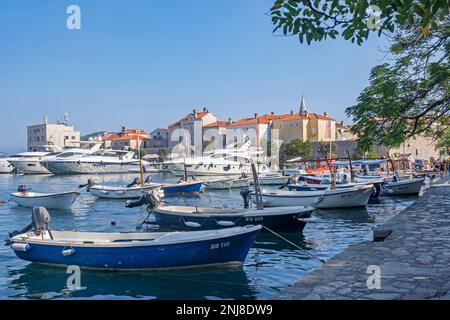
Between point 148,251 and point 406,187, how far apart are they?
26403 millimetres

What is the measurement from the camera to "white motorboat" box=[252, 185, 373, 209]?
26.3 meters

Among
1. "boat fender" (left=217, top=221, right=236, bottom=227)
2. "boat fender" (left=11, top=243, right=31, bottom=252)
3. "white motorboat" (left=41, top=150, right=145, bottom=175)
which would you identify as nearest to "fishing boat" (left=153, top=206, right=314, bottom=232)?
"boat fender" (left=217, top=221, right=236, bottom=227)

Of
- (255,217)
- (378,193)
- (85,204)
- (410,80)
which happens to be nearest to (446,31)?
(410,80)

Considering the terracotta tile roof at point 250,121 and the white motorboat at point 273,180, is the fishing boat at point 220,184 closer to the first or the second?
the white motorboat at point 273,180

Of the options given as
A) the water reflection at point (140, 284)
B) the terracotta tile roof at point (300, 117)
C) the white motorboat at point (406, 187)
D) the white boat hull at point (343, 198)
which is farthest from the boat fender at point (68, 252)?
the terracotta tile roof at point (300, 117)

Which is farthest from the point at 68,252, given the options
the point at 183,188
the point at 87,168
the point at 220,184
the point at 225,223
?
the point at 87,168

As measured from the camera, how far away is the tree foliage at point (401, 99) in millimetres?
14531

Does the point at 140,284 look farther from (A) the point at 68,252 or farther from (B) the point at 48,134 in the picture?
(B) the point at 48,134

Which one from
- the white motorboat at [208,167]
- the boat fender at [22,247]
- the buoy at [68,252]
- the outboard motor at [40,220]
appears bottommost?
the buoy at [68,252]

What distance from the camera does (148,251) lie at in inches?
492

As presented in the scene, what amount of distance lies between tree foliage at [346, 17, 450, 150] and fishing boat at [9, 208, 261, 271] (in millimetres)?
5219

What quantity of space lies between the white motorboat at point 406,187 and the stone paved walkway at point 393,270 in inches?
875

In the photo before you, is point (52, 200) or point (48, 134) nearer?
point (52, 200)
